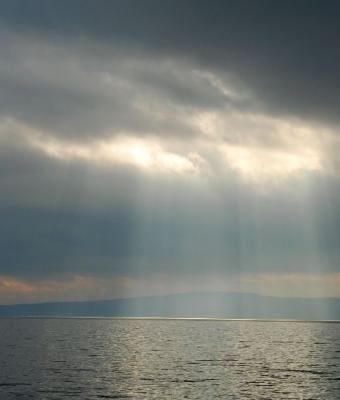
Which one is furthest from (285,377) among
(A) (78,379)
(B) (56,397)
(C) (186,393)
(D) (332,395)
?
(B) (56,397)

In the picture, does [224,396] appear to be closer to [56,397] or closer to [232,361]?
[56,397]

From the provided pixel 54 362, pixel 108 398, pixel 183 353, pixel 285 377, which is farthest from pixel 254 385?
pixel 183 353

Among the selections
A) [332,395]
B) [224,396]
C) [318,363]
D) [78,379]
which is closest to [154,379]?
[78,379]

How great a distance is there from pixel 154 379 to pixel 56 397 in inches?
996

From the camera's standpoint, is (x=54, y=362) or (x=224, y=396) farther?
(x=54, y=362)

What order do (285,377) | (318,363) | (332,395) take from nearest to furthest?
(332,395)
(285,377)
(318,363)

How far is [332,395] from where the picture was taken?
92.0 metres

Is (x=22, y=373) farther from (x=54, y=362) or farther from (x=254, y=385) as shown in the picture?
(x=254, y=385)

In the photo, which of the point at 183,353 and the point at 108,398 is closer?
the point at 108,398

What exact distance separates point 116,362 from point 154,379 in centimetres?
3472

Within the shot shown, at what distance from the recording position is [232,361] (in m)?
144

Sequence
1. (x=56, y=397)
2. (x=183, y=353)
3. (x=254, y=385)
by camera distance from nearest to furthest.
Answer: (x=56, y=397) < (x=254, y=385) < (x=183, y=353)

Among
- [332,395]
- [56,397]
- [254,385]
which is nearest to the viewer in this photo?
[56,397]

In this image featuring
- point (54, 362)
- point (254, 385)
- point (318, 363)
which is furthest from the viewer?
point (318, 363)
